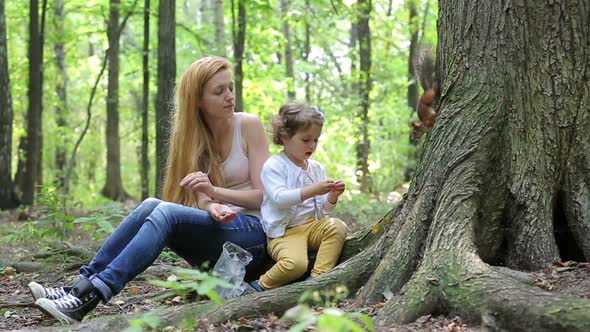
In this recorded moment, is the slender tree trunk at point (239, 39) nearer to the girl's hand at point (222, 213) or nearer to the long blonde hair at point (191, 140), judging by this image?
the long blonde hair at point (191, 140)

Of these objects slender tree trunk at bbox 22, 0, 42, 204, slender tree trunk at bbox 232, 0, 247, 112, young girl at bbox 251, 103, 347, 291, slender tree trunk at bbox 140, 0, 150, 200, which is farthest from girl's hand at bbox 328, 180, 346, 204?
slender tree trunk at bbox 22, 0, 42, 204

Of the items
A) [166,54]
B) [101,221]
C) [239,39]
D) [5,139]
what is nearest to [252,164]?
[101,221]

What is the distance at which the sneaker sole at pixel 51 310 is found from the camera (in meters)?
3.51

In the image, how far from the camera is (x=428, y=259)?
332 centimetres

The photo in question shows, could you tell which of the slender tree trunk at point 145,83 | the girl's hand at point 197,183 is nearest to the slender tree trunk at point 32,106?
the slender tree trunk at point 145,83

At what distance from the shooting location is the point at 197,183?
13.4 feet

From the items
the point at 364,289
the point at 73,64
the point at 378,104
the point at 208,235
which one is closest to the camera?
the point at 364,289

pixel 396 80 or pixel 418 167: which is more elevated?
pixel 396 80

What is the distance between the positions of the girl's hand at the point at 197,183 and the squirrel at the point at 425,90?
1524 mm

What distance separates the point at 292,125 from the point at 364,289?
1137 millimetres

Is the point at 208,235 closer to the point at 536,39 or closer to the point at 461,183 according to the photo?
the point at 461,183

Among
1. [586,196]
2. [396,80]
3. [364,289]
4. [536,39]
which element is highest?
[396,80]

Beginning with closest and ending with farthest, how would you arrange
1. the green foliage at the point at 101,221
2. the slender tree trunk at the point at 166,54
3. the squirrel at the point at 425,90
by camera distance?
the squirrel at the point at 425,90 < the green foliage at the point at 101,221 < the slender tree trunk at the point at 166,54

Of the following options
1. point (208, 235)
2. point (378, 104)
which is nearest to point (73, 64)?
point (378, 104)
